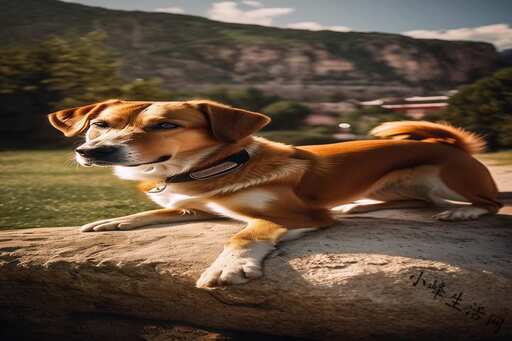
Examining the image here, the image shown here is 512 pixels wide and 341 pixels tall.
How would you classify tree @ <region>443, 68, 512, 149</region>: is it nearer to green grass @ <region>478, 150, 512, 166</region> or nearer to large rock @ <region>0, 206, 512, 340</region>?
green grass @ <region>478, 150, 512, 166</region>

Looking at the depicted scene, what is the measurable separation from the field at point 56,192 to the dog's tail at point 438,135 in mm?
852

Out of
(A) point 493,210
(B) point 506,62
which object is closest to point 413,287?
(A) point 493,210

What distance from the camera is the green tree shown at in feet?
20.4

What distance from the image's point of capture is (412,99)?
6629 millimetres

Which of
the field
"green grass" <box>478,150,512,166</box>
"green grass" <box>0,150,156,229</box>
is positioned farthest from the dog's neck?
"green grass" <box>478,150,512,166</box>

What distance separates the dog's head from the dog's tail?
1029 mm

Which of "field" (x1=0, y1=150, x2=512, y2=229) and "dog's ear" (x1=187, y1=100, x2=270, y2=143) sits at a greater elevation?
"dog's ear" (x1=187, y1=100, x2=270, y2=143)

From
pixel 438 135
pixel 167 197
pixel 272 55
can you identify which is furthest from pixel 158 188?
pixel 272 55

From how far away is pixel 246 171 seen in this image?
2195 millimetres

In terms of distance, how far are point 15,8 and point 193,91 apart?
2.24m

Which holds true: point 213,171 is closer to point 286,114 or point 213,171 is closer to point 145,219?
point 145,219

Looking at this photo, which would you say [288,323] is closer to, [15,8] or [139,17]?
[15,8]

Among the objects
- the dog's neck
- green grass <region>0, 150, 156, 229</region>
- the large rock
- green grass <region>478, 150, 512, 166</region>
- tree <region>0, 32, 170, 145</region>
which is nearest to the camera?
the large rock

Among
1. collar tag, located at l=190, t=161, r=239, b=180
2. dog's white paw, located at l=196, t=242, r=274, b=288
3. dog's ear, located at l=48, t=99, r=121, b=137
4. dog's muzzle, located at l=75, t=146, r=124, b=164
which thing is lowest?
dog's white paw, located at l=196, t=242, r=274, b=288
